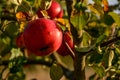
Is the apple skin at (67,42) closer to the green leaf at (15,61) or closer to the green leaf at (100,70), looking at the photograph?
the green leaf at (100,70)

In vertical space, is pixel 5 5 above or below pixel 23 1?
below

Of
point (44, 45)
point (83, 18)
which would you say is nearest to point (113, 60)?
point (83, 18)

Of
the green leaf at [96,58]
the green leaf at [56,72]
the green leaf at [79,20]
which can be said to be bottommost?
the green leaf at [56,72]

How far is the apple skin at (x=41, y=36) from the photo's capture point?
1.51m

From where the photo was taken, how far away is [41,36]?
60.2 inches

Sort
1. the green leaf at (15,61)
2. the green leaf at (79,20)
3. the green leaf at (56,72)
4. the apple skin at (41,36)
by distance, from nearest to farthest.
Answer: the apple skin at (41,36), the green leaf at (79,20), the green leaf at (56,72), the green leaf at (15,61)

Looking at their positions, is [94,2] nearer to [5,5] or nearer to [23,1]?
[23,1]

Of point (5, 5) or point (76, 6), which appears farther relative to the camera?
point (5, 5)

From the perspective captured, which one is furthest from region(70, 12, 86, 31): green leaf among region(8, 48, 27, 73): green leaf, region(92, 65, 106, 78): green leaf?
region(8, 48, 27, 73): green leaf

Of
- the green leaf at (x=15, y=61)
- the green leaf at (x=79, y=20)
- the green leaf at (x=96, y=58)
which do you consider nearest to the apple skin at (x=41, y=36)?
the green leaf at (x=79, y=20)

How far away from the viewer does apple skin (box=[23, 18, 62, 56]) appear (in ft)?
4.97

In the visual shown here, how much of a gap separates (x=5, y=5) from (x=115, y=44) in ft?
5.56

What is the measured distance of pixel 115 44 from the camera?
5.72 ft

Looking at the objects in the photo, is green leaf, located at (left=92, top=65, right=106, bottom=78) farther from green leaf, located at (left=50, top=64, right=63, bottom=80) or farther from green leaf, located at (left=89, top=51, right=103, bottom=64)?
green leaf, located at (left=50, top=64, right=63, bottom=80)
